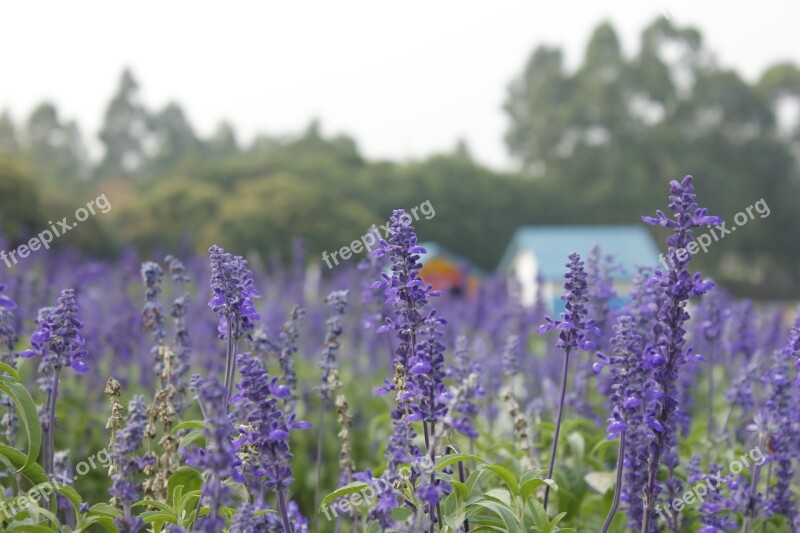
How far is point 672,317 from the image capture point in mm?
3609

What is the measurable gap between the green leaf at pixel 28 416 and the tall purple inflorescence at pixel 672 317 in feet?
8.21

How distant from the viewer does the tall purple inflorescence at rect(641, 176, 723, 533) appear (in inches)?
140

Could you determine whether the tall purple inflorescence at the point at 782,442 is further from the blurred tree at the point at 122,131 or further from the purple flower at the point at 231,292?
the blurred tree at the point at 122,131

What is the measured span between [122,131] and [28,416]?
63756 millimetres

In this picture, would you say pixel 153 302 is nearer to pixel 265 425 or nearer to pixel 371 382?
pixel 265 425

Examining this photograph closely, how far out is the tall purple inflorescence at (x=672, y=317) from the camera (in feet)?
11.7

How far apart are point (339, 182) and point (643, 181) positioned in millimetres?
19509

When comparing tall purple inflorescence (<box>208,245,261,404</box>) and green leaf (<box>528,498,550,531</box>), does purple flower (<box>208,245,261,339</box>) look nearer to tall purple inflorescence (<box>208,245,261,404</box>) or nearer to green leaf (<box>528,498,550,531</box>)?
tall purple inflorescence (<box>208,245,261,404</box>)

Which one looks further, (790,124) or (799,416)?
(790,124)

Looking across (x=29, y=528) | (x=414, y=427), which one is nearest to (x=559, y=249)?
(x=414, y=427)

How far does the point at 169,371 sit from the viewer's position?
445 cm

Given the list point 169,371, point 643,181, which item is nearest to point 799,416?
point 169,371

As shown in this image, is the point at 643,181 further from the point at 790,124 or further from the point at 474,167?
the point at 790,124

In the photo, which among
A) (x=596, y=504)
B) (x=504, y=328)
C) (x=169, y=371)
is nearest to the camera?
(x=169, y=371)
